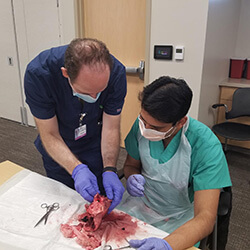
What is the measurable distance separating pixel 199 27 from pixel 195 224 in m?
1.74

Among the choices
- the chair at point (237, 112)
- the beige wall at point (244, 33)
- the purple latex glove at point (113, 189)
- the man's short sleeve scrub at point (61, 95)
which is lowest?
the chair at point (237, 112)

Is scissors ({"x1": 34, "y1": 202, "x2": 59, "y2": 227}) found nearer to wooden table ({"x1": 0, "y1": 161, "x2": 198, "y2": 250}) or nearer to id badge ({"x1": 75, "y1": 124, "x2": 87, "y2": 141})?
wooden table ({"x1": 0, "y1": 161, "x2": 198, "y2": 250})

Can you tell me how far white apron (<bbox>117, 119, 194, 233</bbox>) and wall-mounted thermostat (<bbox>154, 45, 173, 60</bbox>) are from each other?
1366 mm

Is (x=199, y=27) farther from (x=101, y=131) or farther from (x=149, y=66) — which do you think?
(x=101, y=131)

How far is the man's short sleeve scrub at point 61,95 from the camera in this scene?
1195 mm

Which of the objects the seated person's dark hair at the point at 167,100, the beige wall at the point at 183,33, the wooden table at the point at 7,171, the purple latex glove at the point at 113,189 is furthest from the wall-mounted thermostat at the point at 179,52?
the wooden table at the point at 7,171

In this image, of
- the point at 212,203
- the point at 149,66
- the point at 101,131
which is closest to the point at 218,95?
the point at 149,66

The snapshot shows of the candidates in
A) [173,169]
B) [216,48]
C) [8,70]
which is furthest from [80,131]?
Result: [8,70]

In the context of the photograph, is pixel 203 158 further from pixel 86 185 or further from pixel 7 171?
pixel 7 171

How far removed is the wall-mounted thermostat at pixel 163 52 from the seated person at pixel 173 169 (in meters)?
1.33

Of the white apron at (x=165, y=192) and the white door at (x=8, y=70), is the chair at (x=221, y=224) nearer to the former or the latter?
the white apron at (x=165, y=192)

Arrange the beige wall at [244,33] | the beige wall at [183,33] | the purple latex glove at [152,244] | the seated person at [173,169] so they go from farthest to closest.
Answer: the beige wall at [244,33]
the beige wall at [183,33]
the seated person at [173,169]
the purple latex glove at [152,244]

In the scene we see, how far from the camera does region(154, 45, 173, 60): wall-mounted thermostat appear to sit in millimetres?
2381

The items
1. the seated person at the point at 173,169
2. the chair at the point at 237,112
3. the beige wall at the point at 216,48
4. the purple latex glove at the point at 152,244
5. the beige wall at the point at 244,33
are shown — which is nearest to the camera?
the purple latex glove at the point at 152,244
